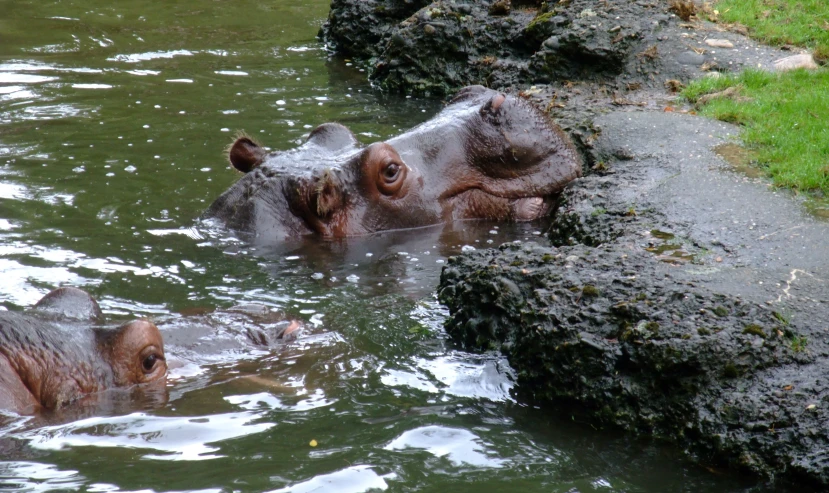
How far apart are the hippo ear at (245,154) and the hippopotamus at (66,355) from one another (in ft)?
10.3

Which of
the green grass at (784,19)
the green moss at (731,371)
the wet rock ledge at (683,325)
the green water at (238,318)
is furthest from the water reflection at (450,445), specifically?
the green grass at (784,19)

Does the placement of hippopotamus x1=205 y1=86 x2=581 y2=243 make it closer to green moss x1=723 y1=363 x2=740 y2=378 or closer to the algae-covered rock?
the algae-covered rock

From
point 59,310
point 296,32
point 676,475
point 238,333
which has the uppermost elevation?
point 296,32

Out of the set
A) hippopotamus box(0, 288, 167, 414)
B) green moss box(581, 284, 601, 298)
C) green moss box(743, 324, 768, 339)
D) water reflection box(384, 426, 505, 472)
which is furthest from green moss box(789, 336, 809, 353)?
hippopotamus box(0, 288, 167, 414)

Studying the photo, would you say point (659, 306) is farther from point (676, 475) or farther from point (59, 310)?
point (59, 310)

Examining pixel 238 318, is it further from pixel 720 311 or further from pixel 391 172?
pixel 720 311

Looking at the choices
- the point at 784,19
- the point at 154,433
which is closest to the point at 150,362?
the point at 154,433

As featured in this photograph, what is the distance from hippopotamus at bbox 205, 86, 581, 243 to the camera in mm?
7031

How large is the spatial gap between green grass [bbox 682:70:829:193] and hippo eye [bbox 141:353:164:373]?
4284 mm

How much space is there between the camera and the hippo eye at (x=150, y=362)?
172 inches

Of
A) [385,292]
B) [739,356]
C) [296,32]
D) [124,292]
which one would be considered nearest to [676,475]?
[739,356]

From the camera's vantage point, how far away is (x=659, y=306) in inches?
182

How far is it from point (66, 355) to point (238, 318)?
1.23 m

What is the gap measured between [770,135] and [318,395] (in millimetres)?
4465
